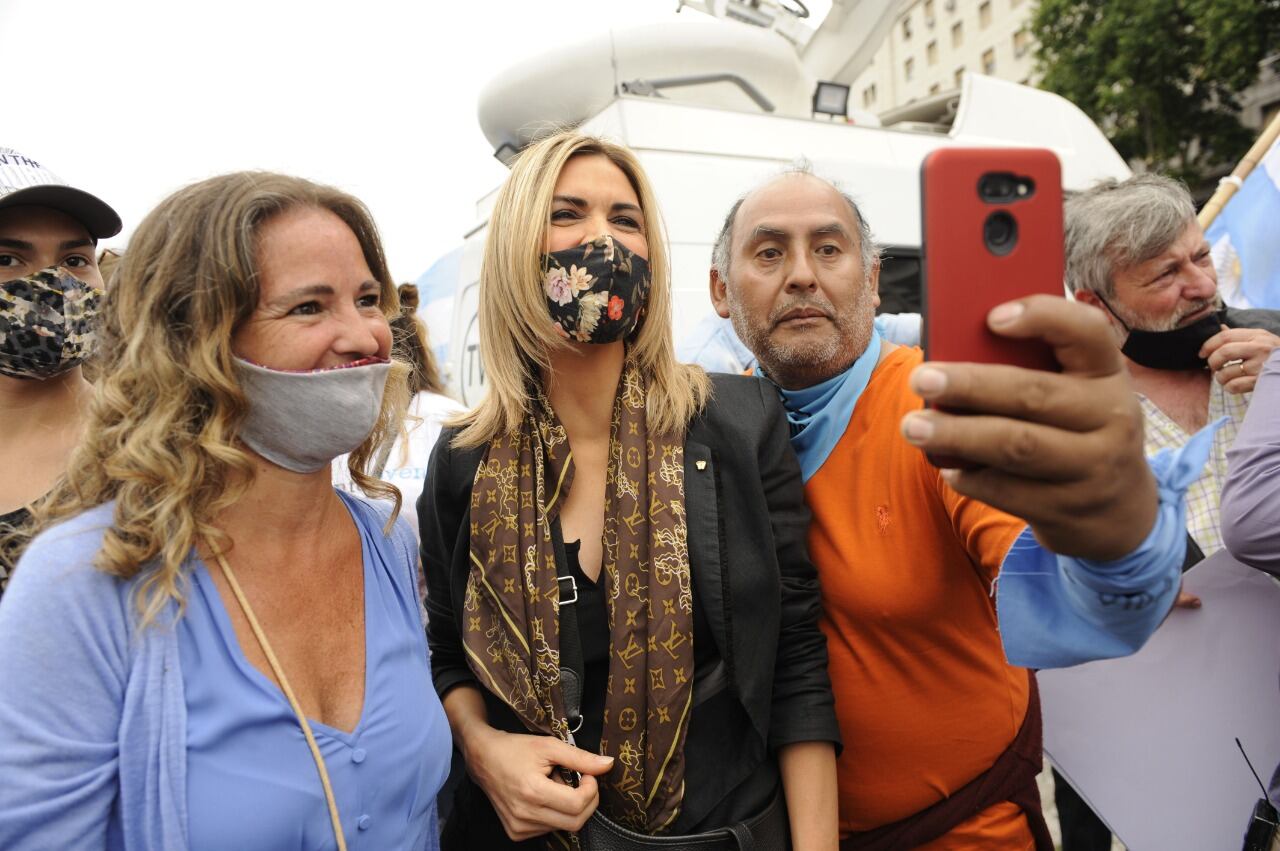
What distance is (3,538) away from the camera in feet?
5.58

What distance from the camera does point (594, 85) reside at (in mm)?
6098

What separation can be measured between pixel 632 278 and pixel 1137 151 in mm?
26009

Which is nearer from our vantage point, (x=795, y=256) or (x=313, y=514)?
(x=313, y=514)

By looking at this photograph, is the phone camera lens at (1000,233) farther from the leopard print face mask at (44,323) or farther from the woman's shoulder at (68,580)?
the leopard print face mask at (44,323)

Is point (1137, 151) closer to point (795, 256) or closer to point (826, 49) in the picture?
point (826, 49)

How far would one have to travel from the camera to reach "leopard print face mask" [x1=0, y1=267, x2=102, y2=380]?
1815 millimetres


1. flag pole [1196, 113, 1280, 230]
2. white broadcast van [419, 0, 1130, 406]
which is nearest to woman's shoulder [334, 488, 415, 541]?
white broadcast van [419, 0, 1130, 406]

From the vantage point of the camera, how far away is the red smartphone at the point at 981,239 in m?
0.80

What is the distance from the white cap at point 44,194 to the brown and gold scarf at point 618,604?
1.25m

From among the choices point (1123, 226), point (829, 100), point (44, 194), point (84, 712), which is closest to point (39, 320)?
point (44, 194)

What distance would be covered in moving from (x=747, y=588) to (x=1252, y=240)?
9.59 ft

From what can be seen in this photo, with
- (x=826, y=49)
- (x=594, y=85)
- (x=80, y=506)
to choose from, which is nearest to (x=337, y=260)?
(x=80, y=506)

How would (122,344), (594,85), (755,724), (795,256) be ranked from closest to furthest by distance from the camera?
(122,344) → (755,724) → (795,256) → (594,85)

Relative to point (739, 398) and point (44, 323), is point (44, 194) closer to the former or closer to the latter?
point (44, 323)
